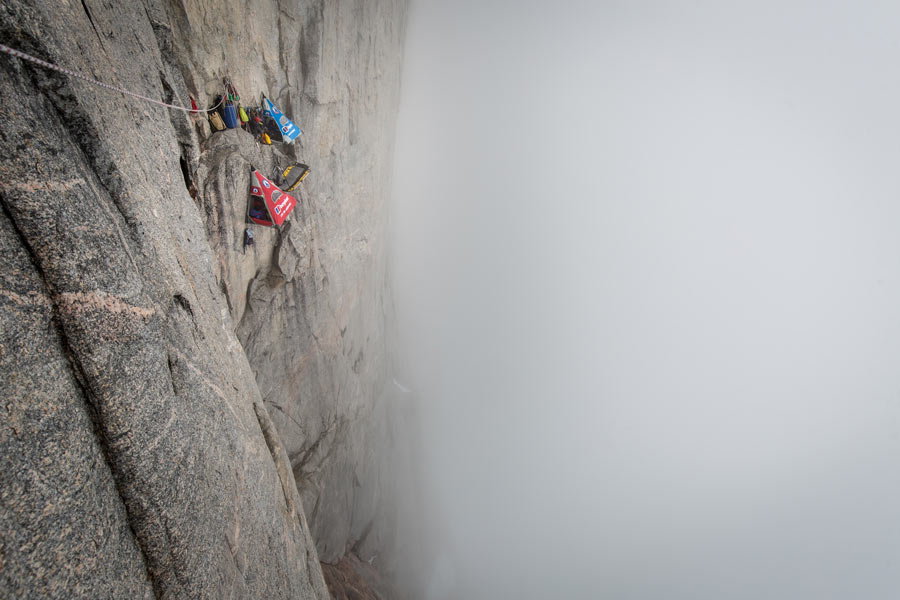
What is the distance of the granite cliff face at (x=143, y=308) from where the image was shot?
2.57 meters

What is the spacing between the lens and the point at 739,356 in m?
57.2

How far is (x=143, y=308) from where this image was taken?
12.1 feet

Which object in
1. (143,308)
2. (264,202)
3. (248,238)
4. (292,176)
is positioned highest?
(292,176)

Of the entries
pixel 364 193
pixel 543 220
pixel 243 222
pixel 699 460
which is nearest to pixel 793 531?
pixel 699 460

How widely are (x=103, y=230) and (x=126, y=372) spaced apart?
131 centimetres

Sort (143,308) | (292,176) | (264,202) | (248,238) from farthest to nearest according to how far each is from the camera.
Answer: (292,176) < (248,238) < (264,202) < (143,308)

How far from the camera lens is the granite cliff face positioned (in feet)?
8.43

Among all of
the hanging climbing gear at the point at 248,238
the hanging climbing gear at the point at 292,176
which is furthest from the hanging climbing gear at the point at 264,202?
the hanging climbing gear at the point at 292,176

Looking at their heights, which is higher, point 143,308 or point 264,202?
point 264,202

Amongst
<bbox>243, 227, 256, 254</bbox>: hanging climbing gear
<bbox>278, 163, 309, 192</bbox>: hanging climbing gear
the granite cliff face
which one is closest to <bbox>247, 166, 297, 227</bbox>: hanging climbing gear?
the granite cliff face

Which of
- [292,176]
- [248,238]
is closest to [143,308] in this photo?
[248,238]

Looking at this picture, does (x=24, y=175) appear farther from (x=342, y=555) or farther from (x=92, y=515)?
(x=342, y=555)

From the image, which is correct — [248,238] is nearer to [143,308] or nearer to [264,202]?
[264,202]

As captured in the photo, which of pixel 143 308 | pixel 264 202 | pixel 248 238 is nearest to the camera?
pixel 143 308
